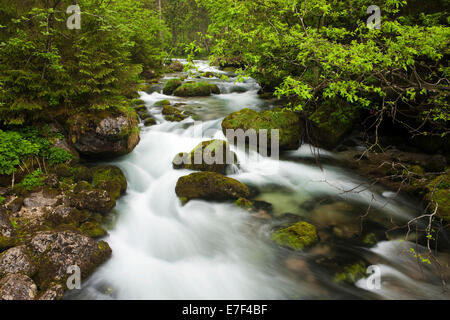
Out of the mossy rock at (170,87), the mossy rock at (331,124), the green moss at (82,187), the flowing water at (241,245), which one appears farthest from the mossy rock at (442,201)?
the mossy rock at (170,87)

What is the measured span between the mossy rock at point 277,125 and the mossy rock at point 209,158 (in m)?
1.63

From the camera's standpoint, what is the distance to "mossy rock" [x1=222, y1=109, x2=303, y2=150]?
9.09 metres

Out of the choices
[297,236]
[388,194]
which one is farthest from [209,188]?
[388,194]

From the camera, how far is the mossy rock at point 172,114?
10945 millimetres

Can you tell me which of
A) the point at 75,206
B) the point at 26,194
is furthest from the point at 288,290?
the point at 26,194

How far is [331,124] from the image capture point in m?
9.40

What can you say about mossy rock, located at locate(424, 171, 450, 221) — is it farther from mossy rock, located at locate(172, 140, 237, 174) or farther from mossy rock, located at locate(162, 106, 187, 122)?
mossy rock, located at locate(162, 106, 187, 122)

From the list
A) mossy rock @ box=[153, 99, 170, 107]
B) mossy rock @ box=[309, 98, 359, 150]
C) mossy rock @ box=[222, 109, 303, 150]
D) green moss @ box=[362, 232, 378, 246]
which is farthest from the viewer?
mossy rock @ box=[153, 99, 170, 107]

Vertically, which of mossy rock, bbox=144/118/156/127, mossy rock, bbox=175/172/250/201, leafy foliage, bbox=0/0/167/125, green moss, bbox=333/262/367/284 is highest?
leafy foliage, bbox=0/0/167/125

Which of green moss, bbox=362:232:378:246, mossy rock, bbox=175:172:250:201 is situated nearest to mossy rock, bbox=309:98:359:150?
mossy rock, bbox=175:172:250:201

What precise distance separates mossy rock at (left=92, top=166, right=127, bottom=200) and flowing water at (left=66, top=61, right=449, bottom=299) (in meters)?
0.29

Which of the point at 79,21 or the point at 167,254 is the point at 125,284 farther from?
the point at 79,21

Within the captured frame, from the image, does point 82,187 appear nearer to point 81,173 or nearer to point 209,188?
point 81,173

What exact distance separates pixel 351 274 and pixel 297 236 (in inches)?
46.0
